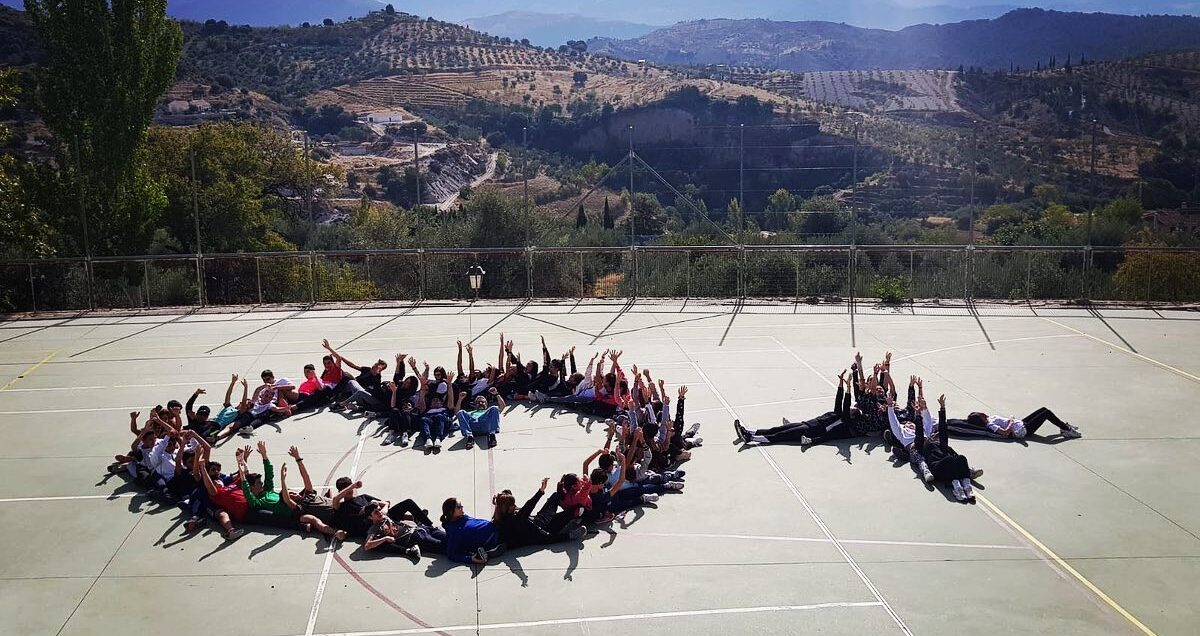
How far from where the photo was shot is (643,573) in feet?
30.6

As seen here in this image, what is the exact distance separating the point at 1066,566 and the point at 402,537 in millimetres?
6944

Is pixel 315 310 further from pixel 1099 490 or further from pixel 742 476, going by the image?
pixel 1099 490

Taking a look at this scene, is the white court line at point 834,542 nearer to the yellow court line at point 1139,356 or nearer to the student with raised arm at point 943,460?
the student with raised arm at point 943,460

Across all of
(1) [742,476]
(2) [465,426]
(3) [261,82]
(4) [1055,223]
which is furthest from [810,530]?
(3) [261,82]

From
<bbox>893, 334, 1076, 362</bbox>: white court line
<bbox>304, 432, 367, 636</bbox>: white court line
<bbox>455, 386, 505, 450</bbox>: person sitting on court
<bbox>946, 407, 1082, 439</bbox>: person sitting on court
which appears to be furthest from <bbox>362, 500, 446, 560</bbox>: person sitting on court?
<bbox>893, 334, 1076, 362</bbox>: white court line

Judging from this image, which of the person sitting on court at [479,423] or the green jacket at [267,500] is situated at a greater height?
the green jacket at [267,500]

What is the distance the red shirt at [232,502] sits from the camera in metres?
10.6

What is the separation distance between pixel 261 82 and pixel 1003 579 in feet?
342

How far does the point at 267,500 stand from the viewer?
10633 mm

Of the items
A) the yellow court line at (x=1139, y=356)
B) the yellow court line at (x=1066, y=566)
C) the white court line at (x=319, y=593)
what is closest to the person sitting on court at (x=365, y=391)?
the white court line at (x=319, y=593)

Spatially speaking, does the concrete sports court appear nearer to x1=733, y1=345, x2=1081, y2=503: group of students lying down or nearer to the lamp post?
x1=733, y1=345, x2=1081, y2=503: group of students lying down

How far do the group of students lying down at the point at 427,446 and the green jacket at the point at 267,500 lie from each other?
12 mm

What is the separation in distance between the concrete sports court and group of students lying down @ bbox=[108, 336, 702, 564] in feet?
0.77

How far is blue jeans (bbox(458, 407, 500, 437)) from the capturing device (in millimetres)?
13969
